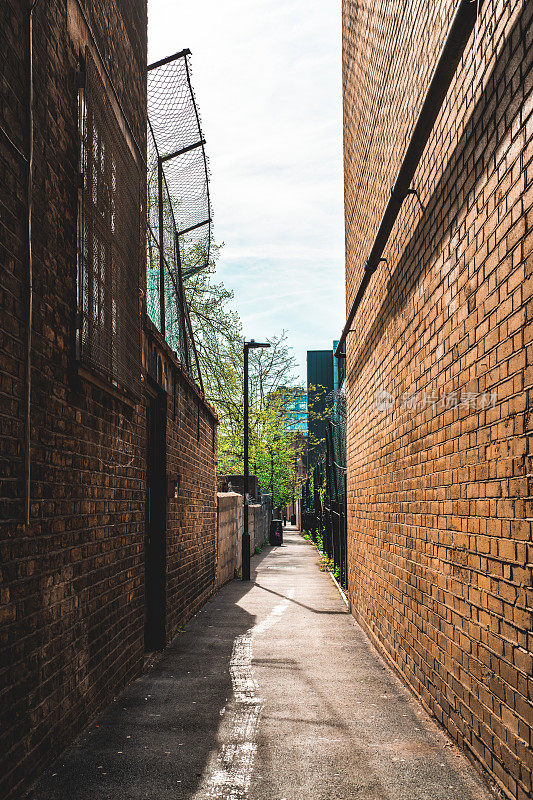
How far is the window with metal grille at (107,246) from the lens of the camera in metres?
4.84

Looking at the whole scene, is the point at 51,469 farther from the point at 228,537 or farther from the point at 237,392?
the point at 237,392

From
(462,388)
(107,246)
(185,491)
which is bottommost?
(185,491)

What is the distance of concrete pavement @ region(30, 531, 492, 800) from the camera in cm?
373

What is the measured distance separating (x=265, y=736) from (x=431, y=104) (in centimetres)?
418

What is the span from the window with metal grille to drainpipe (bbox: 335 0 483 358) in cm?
224

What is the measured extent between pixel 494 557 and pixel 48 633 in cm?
234

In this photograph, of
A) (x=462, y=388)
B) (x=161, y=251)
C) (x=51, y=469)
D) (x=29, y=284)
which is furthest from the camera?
(x=161, y=251)

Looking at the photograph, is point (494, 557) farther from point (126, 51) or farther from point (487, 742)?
point (126, 51)

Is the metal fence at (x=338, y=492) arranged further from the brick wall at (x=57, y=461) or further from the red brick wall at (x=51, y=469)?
the red brick wall at (x=51, y=469)

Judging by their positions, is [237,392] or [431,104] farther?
[237,392]

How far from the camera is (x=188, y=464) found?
33.5 feet

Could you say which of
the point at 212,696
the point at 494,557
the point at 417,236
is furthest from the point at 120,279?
the point at 494,557

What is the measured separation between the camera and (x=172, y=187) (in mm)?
9508

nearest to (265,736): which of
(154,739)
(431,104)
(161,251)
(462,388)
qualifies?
(154,739)
